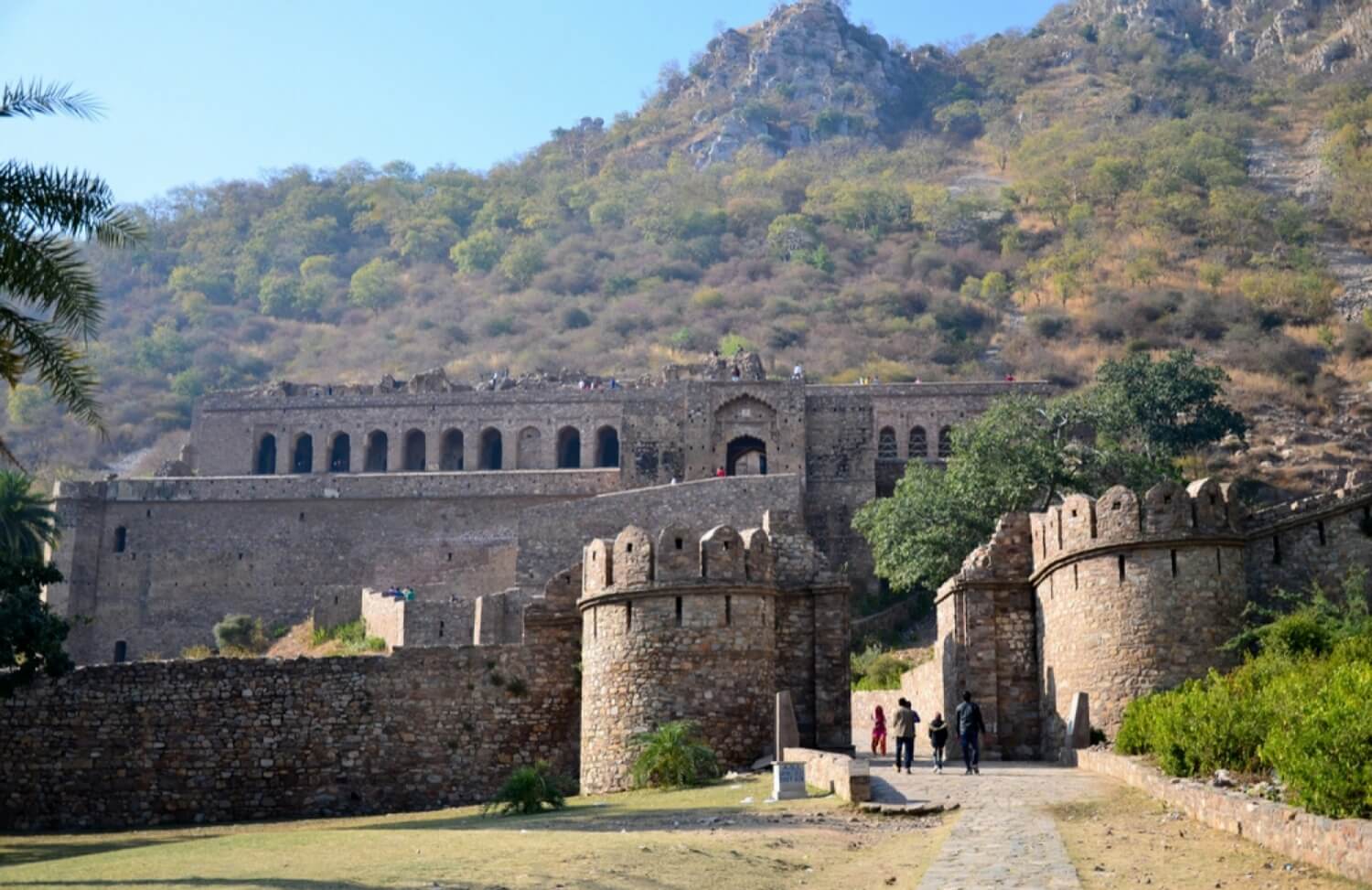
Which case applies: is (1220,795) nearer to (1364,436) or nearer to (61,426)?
(1364,436)

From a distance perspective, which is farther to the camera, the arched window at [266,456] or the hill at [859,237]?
the hill at [859,237]

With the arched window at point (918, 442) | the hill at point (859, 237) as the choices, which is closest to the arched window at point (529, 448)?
the arched window at point (918, 442)

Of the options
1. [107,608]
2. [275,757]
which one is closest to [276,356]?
[107,608]

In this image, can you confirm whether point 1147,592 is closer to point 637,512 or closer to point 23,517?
point 637,512

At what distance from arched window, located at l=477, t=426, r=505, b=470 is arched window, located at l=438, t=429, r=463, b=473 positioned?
939 mm

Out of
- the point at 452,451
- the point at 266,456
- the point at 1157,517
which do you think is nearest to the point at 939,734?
the point at 1157,517

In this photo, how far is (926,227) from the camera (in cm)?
11025

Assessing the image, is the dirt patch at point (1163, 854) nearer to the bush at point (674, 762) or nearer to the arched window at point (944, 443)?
the bush at point (674, 762)

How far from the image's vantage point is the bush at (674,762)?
2195cm

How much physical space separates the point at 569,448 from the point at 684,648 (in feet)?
130

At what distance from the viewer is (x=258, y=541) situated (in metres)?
54.1

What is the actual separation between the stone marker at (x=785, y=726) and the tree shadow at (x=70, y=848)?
7.12 m

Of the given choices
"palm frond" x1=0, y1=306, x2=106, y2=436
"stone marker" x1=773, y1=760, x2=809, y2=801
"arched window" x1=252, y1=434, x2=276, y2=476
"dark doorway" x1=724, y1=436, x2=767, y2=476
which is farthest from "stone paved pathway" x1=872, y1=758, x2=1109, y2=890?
"arched window" x1=252, y1=434, x2=276, y2=476

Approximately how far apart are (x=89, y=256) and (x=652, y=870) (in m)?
123
